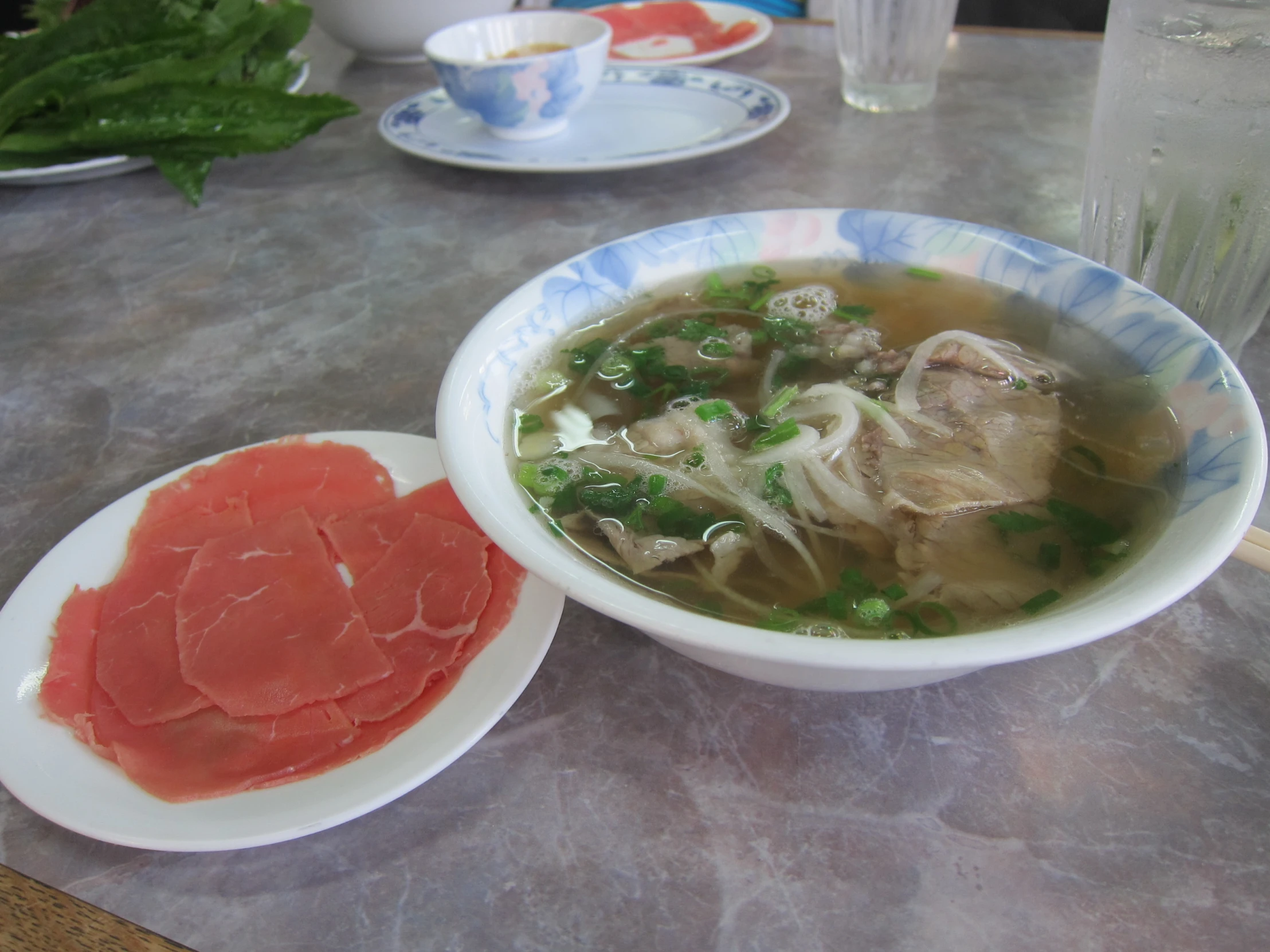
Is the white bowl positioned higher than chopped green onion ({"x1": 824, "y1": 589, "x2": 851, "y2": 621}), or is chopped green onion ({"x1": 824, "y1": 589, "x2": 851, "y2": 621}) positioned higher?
the white bowl

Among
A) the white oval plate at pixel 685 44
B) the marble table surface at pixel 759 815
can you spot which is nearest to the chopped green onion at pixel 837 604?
the marble table surface at pixel 759 815

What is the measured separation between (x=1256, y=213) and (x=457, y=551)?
124 centimetres

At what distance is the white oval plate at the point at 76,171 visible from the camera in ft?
6.87

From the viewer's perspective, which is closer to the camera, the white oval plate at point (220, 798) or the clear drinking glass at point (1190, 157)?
the white oval plate at point (220, 798)

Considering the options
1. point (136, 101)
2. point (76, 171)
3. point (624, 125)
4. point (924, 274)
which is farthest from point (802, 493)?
point (76, 171)

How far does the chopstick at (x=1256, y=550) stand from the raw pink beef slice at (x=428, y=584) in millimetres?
762

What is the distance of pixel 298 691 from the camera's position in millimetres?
894

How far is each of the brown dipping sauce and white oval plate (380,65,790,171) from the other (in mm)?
167

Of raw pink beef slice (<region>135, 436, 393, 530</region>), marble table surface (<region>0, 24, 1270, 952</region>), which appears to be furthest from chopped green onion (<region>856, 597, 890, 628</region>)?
raw pink beef slice (<region>135, 436, 393, 530</region>)

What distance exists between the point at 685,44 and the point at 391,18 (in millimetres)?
974

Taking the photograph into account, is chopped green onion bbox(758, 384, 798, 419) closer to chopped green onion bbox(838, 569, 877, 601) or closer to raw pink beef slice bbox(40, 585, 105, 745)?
chopped green onion bbox(838, 569, 877, 601)

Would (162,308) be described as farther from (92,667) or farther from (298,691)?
(298,691)

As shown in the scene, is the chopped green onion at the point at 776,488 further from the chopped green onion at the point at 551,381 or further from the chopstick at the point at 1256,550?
the chopstick at the point at 1256,550

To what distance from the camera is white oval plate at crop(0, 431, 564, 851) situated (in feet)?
2.49
